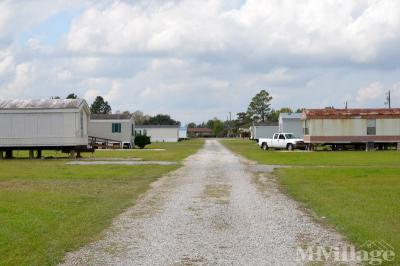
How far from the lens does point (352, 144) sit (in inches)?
1889

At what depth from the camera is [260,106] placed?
361 feet

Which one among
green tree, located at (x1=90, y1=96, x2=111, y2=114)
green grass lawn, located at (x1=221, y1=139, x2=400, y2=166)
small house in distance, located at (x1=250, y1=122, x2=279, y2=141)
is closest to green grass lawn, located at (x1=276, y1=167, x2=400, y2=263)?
green grass lawn, located at (x1=221, y1=139, x2=400, y2=166)

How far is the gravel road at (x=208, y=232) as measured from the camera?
7516mm

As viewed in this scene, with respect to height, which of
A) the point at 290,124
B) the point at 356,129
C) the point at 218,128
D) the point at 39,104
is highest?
the point at 218,128

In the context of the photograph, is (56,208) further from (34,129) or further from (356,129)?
(356,129)

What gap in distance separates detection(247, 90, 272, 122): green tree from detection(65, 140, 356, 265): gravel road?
9518 cm

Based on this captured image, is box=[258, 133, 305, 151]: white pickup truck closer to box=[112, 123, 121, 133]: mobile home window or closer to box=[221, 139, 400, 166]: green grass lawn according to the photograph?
box=[221, 139, 400, 166]: green grass lawn

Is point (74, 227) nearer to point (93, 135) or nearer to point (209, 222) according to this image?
point (209, 222)

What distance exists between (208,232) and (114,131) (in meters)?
49.3

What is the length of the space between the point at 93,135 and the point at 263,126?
30905 mm

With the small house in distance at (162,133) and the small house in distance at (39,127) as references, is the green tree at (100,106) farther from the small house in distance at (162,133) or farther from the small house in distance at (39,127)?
the small house in distance at (39,127)

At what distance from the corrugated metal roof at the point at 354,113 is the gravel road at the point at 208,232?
33.9 metres

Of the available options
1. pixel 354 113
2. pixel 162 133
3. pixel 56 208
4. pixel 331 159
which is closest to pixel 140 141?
pixel 354 113

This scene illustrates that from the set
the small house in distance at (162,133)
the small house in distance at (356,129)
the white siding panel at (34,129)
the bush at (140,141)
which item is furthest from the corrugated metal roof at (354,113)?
the small house in distance at (162,133)
